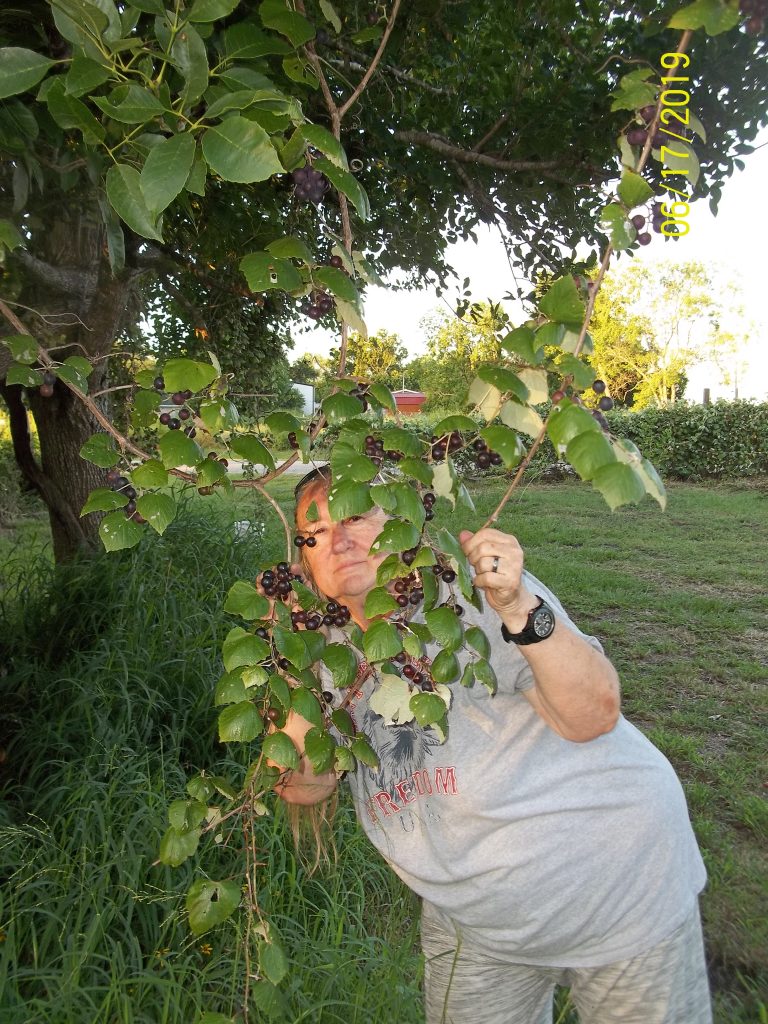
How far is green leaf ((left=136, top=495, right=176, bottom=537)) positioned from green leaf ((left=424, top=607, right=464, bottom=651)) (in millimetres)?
427

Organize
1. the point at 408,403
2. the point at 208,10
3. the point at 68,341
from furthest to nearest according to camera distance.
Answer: the point at 408,403, the point at 68,341, the point at 208,10

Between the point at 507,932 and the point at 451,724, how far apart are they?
0.51 metres

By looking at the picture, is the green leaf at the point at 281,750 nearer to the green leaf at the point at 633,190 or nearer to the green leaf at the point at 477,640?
the green leaf at the point at 477,640

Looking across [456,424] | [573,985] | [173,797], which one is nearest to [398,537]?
[456,424]

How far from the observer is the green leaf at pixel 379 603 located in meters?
1.08

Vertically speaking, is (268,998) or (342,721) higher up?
(342,721)

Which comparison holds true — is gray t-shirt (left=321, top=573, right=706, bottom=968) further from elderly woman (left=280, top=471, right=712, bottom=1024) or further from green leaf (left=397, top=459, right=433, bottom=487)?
green leaf (left=397, top=459, right=433, bottom=487)

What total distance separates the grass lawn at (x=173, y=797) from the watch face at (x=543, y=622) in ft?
1.49

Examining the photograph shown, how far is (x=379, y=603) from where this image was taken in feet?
3.59

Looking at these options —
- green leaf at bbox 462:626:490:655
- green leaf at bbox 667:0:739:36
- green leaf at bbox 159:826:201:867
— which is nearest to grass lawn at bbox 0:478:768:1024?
green leaf at bbox 462:626:490:655

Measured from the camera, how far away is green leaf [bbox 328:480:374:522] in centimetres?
103

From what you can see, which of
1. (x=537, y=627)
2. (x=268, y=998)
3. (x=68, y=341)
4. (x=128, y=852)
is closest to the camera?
(x=268, y=998)

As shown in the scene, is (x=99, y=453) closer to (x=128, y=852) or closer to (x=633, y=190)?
(x=633, y=190)

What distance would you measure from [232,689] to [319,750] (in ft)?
0.57
